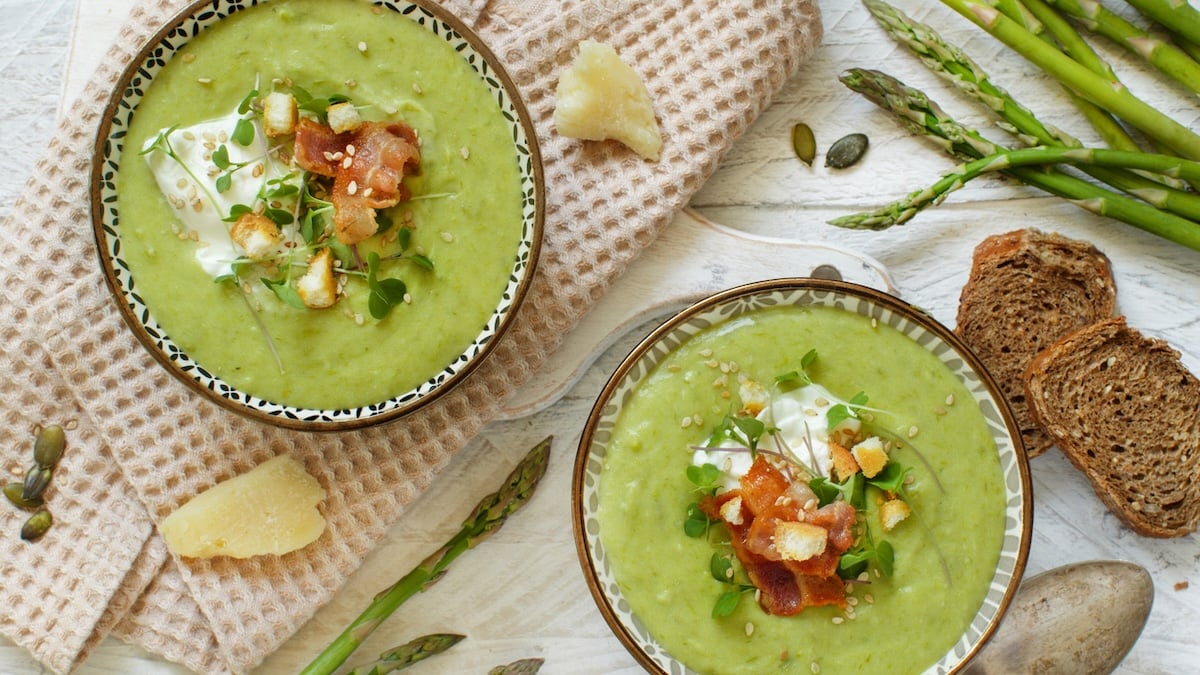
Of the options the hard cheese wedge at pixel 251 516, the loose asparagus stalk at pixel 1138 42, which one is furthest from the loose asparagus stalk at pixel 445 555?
the loose asparagus stalk at pixel 1138 42

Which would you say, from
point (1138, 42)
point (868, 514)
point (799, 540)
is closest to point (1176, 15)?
point (1138, 42)

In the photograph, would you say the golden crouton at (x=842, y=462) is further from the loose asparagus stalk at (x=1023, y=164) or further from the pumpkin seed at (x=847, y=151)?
the pumpkin seed at (x=847, y=151)

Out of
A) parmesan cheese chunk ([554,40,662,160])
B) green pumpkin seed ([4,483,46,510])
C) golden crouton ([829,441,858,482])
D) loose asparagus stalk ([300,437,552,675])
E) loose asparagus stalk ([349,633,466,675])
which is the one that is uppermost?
parmesan cheese chunk ([554,40,662,160])

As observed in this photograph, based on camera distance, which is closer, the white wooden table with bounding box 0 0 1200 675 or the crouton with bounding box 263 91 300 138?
the crouton with bounding box 263 91 300 138

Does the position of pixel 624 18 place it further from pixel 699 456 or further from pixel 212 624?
pixel 212 624

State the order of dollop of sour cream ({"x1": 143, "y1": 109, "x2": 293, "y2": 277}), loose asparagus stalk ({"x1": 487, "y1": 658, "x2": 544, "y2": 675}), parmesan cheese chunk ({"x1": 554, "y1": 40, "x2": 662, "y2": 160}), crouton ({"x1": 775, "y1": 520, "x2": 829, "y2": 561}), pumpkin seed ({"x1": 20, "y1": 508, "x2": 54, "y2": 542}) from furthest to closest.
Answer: loose asparagus stalk ({"x1": 487, "y1": 658, "x2": 544, "y2": 675}) < pumpkin seed ({"x1": 20, "y1": 508, "x2": 54, "y2": 542}) < parmesan cheese chunk ({"x1": 554, "y1": 40, "x2": 662, "y2": 160}) < dollop of sour cream ({"x1": 143, "y1": 109, "x2": 293, "y2": 277}) < crouton ({"x1": 775, "y1": 520, "x2": 829, "y2": 561})

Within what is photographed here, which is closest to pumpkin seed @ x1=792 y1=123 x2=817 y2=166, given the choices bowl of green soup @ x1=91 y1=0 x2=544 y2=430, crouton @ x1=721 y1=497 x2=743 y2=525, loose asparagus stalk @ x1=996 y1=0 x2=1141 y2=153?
loose asparagus stalk @ x1=996 y1=0 x2=1141 y2=153

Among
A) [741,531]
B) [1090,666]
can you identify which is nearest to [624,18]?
[741,531]

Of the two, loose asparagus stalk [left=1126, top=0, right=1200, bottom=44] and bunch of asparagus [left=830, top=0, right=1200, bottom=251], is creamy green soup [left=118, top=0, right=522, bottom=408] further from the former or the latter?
loose asparagus stalk [left=1126, top=0, right=1200, bottom=44]

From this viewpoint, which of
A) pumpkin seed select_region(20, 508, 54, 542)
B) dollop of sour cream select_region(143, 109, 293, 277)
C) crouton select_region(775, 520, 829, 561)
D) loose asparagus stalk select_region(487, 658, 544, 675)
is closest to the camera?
crouton select_region(775, 520, 829, 561)
